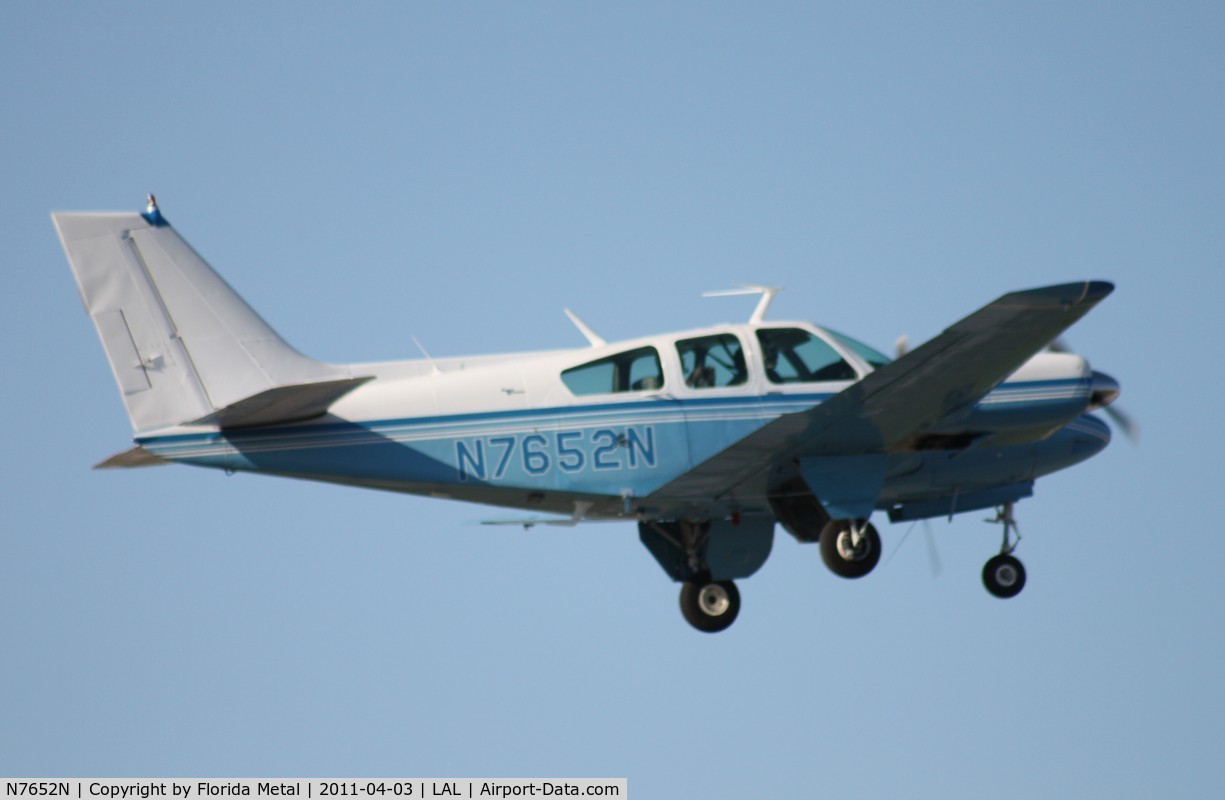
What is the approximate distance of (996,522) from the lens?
70.0ft

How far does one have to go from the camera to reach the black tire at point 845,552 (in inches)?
727

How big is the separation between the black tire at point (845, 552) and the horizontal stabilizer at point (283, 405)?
197 inches

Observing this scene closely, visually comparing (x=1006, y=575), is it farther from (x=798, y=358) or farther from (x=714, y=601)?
(x=798, y=358)

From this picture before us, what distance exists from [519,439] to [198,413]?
10.6 feet

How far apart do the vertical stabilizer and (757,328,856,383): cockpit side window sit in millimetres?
4547

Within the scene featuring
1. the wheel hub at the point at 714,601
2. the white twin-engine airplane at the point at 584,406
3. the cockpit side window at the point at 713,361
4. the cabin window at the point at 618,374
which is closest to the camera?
the white twin-engine airplane at the point at 584,406

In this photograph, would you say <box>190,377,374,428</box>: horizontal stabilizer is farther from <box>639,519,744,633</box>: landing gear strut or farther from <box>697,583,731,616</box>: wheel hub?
<box>697,583,731,616</box>: wheel hub

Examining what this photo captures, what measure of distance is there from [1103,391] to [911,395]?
344 cm

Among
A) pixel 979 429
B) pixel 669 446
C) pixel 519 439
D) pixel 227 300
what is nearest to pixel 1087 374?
pixel 979 429

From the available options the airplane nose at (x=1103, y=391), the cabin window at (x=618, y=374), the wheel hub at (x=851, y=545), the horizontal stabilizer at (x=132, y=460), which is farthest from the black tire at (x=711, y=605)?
the horizontal stabilizer at (x=132, y=460)

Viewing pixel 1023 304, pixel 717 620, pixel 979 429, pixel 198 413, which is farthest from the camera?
pixel 717 620

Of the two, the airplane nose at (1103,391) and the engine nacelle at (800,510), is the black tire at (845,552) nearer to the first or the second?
the engine nacelle at (800,510)

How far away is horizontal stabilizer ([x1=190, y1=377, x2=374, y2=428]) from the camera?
17.5 metres

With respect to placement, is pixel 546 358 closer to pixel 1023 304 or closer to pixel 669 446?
pixel 669 446
